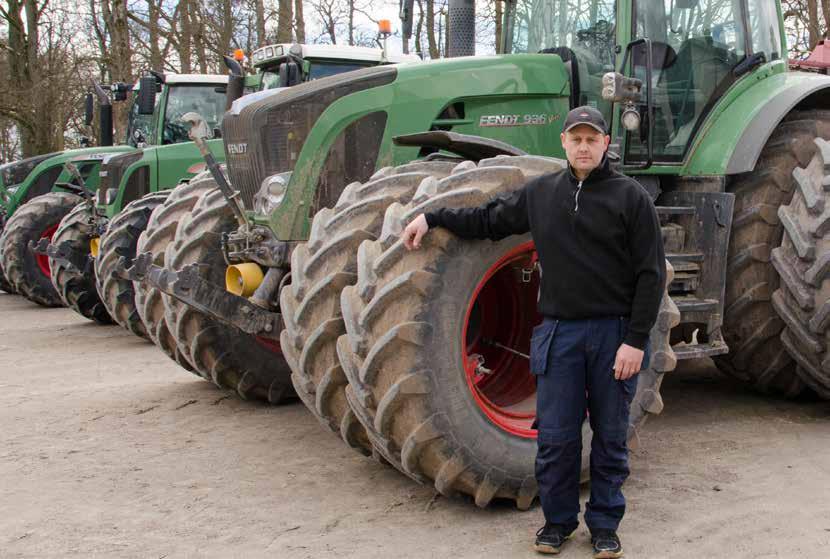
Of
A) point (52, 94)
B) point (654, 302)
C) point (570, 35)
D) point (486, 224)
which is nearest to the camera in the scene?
point (654, 302)

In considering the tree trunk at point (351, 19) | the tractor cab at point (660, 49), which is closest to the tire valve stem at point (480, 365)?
the tractor cab at point (660, 49)

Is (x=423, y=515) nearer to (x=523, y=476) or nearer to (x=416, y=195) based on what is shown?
(x=523, y=476)

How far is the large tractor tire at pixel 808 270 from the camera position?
490 centimetres

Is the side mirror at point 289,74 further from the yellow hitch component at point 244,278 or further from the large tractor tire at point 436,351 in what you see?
the large tractor tire at point 436,351

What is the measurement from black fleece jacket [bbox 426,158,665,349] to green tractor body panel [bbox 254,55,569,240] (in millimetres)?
1521

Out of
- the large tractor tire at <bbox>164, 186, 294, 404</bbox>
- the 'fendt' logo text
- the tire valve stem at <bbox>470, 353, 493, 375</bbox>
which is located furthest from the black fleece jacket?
the large tractor tire at <bbox>164, 186, 294, 404</bbox>

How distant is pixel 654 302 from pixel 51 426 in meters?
3.83

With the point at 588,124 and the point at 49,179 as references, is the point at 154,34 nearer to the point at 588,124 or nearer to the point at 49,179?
the point at 49,179

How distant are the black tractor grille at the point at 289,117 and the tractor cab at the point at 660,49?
45.8 inches

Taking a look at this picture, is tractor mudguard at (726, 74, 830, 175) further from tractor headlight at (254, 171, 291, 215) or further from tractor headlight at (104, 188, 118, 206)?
tractor headlight at (104, 188, 118, 206)

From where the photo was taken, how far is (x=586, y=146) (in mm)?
3441

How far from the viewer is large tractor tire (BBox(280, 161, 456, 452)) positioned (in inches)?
155

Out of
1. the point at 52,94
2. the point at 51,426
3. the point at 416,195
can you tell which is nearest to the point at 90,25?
the point at 52,94

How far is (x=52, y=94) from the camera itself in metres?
23.1
